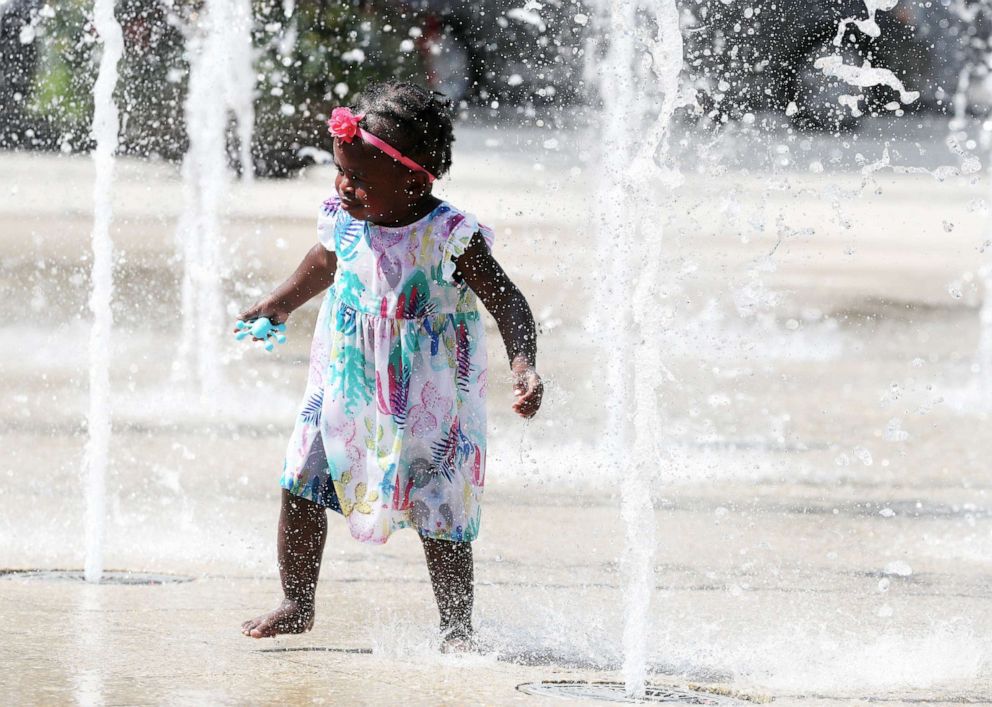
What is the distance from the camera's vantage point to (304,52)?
2048 centimetres

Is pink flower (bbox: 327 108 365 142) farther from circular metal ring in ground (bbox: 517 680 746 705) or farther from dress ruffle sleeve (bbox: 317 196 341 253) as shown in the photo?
circular metal ring in ground (bbox: 517 680 746 705)

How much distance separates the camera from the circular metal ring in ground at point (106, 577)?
4.24 metres

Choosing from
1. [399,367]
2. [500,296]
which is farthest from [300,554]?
[500,296]

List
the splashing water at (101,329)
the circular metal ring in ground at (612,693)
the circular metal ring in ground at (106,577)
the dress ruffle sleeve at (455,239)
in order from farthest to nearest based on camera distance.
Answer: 1. the splashing water at (101,329)
2. the circular metal ring in ground at (106,577)
3. the dress ruffle sleeve at (455,239)
4. the circular metal ring in ground at (612,693)

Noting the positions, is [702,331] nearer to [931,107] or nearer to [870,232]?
[870,232]

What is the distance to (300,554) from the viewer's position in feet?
12.3

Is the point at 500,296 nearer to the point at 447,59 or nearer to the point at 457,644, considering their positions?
the point at 457,644

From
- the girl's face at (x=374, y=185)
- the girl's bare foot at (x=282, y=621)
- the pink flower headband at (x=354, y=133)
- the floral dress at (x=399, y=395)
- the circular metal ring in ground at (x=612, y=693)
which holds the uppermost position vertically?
the pink flower headband at (x=354, y=133)

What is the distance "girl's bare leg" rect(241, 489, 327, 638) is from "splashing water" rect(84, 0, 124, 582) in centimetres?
70

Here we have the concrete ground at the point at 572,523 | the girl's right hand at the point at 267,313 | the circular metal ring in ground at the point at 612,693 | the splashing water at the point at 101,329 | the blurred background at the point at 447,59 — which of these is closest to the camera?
the circular metal ring in ground at the point at 612,693

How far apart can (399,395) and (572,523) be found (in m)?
1.66

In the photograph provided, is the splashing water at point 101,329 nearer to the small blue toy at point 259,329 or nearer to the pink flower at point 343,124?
the small blue toy at point 259,329

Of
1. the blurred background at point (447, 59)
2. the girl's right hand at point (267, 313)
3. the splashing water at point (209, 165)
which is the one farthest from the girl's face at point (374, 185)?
the blurred background at point (447, 59)

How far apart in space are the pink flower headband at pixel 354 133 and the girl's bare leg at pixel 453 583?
0.73m
